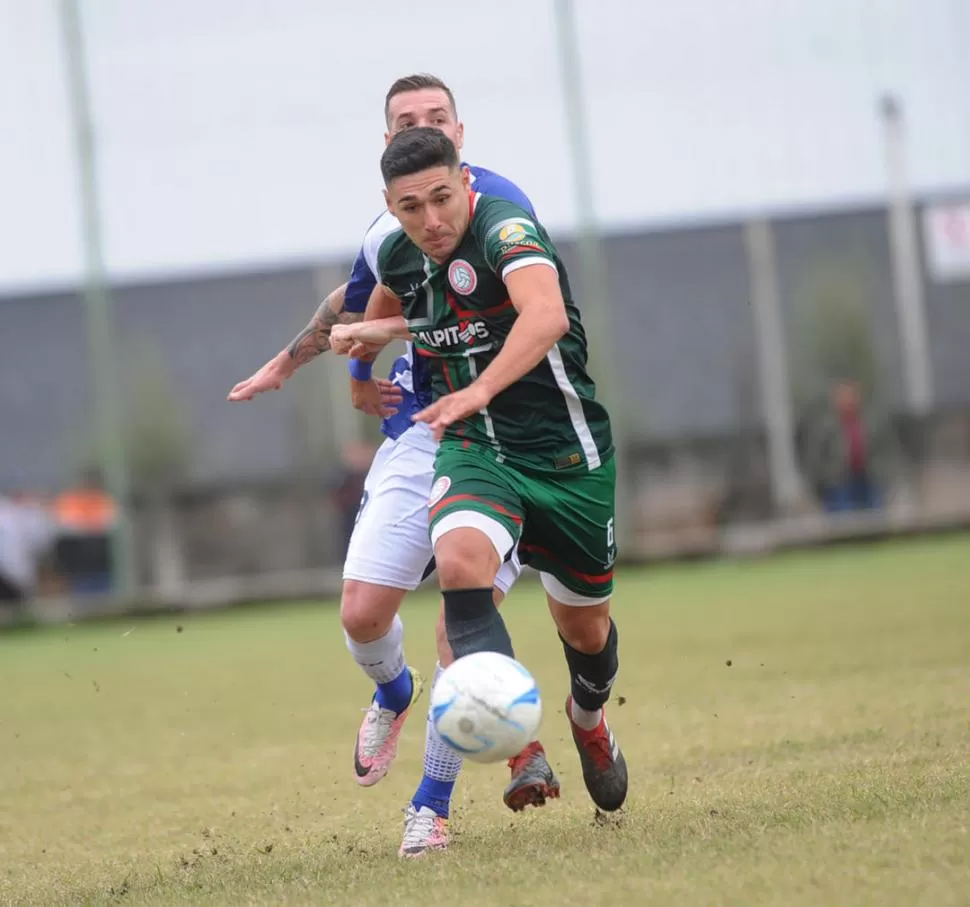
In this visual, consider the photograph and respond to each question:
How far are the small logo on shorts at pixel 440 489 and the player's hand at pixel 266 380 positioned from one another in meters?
0.91

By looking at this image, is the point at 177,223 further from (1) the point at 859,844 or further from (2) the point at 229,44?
(1) the point at 859,844

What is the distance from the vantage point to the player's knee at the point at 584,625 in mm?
5605

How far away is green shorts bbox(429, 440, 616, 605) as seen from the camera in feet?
16.7

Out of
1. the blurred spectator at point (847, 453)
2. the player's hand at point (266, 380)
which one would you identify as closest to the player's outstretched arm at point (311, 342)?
the player's hand at point (266, 380)

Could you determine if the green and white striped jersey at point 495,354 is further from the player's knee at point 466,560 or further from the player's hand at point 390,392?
the player's hand at point 390,392

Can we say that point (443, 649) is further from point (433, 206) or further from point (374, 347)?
point (433, 206)

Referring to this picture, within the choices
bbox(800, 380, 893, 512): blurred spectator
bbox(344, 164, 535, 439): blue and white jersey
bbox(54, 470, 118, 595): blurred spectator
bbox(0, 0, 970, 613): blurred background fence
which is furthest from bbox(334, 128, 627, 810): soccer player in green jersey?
bbox(800, 380, 893, 512): blurred spectator

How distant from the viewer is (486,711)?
15.1 ft

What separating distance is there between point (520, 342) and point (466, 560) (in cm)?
63

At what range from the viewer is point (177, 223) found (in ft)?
64.5

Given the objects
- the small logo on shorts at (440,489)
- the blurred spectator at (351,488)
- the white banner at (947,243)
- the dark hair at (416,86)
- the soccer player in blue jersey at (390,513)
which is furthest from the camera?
the white banner at (947,243)

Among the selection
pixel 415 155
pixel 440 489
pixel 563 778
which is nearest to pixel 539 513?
pixel 440 489

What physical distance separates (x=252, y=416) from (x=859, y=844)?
25420mm

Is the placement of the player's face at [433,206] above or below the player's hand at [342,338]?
above
